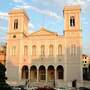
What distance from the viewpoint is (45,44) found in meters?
66.9

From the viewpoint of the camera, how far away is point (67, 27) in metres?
66.3

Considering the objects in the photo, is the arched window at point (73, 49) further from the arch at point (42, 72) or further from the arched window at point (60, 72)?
the arch at point (42, 72)

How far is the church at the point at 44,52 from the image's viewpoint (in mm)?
64438

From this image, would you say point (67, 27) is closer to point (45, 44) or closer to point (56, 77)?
point (45, 44)

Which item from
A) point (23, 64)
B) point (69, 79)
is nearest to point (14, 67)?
point (23, 64)

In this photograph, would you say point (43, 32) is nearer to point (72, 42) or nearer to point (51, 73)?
point (72, 42)

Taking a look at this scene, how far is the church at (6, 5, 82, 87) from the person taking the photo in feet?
211

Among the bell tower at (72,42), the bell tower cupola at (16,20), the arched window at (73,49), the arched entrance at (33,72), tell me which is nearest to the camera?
the bell tower at (72,42)

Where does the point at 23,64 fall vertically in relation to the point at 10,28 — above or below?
below

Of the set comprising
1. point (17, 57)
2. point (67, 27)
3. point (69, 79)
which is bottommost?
point (69, 79)

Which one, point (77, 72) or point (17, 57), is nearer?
point (77, 72)

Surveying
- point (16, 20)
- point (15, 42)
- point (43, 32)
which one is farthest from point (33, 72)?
point (16, 20)

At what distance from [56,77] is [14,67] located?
948 centimetres

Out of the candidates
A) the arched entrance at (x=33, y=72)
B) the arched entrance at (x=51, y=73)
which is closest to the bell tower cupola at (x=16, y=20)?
the arched entrance at (x=33, y=72)
